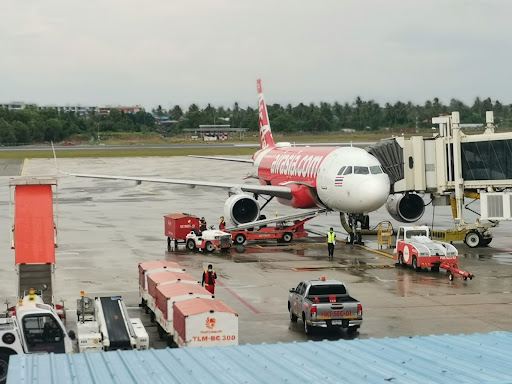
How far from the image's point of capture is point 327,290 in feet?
86.9

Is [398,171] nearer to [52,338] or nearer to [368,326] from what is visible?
[368,326]

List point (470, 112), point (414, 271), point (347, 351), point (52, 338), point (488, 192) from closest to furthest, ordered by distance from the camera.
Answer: point (347, 351)
point (52, 338)
point (414, 271)
point (488, 192)
point (470, 112)

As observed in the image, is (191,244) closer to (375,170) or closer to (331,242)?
(331,242)

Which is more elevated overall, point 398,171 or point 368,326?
point 398,171

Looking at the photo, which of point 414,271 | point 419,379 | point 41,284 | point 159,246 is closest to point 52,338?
point 41,284

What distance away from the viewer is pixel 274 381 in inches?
542

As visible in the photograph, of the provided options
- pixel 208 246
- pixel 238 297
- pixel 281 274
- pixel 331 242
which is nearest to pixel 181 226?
pixel 208 246

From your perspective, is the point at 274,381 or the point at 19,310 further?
the point at 19,310

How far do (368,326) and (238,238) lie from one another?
1874 centimetres

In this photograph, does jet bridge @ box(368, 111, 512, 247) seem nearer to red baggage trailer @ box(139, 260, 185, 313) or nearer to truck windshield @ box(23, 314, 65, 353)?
red baggage trailer @ box(139, 260, 185, 313)

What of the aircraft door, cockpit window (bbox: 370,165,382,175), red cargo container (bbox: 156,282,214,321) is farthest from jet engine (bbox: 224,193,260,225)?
red cargo container (bbox: 156,282,214,321)

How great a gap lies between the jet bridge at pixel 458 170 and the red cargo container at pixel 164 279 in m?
19.7

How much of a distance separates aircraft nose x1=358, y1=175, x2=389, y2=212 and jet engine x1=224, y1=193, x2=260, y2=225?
24.8 ft

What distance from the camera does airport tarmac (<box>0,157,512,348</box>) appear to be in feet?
87.7
